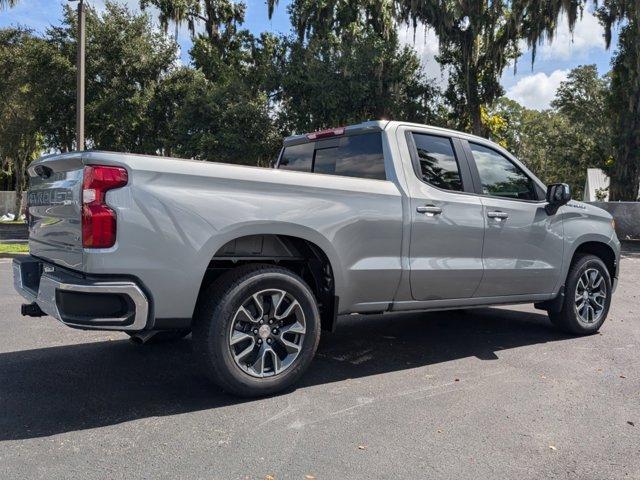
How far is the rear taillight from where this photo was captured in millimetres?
3395

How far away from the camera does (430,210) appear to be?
185 inches

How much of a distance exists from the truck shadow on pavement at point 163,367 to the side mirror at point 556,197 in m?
1.39

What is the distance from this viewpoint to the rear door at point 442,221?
466 cm

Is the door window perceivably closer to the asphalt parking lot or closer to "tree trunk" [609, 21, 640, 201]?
the asphalt parking lot

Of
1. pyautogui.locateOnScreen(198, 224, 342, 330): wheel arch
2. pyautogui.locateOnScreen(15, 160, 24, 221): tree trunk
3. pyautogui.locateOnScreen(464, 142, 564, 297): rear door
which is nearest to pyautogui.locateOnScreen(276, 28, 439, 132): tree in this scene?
pyautogui.locateOnScreen(464, 142, 564, 297): rear door

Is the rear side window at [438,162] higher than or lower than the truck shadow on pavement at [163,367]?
higher

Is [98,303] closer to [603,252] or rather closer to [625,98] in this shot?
[603,252]

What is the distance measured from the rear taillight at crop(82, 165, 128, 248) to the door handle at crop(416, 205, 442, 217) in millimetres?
2321

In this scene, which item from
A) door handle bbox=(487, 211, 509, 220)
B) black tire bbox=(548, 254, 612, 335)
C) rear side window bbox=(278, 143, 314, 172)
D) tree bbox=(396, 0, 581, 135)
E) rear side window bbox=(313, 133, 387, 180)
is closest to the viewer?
rear side window bbox=(313, 133, 387, 180)

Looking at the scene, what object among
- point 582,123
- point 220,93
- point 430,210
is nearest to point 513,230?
point 430,210

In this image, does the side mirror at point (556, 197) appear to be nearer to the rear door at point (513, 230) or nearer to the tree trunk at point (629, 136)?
the rear door at point (513, 230)

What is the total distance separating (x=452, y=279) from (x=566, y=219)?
178 cm

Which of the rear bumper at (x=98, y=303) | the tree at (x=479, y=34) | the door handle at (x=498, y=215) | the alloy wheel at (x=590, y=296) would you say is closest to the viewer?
the rear bumper at (x=98, y=303)

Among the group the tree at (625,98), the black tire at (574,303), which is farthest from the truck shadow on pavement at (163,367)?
the tree at (625,98)
